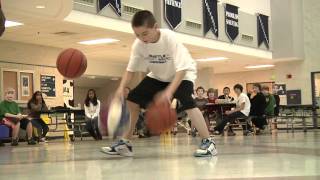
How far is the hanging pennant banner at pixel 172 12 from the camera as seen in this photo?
51.8 feet

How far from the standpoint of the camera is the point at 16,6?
36.9 ft

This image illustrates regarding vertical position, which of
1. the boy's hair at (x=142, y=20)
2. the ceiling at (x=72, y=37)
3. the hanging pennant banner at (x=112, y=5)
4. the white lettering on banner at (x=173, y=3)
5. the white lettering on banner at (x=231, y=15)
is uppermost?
the white lettering on banner at (x=231, y=15)

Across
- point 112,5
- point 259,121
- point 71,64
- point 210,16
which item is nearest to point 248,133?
point 259,121

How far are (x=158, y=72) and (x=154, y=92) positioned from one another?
8.9 inches

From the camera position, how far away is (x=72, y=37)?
49.4ft

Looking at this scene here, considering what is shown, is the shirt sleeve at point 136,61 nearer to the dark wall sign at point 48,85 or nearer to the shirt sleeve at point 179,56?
the shirt sleeve at point 179,56

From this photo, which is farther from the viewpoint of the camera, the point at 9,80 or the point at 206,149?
the point at 9,80

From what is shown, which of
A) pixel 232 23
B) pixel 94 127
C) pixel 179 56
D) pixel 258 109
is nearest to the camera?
pixel 179 56

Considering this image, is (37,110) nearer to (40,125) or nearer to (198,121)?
(40,125)

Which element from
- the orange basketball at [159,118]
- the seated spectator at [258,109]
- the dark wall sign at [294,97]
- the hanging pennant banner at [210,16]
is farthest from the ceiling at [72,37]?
the orange basketball at [159,118]

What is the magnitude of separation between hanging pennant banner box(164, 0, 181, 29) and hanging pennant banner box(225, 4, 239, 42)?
3374 mm

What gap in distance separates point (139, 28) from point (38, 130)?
8536 millimetres

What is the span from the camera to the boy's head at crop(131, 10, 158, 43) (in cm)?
463

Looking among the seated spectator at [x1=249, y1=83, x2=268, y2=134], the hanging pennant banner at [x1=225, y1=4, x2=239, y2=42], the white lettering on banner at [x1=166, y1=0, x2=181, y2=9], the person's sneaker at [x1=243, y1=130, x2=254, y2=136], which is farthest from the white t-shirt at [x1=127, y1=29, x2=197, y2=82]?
the hanging pennant banner at [x1=225, y1=4, x2=239, y2=42]
